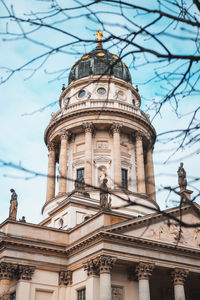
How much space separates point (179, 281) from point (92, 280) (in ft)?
20.0

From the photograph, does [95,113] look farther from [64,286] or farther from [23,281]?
[23,281]

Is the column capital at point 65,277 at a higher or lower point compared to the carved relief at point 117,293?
higher

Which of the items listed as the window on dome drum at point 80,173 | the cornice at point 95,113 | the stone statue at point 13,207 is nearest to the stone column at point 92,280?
the stone statue at point 13,207

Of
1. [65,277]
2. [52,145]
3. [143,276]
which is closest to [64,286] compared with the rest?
[65,277]

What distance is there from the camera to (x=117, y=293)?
86.2 ft

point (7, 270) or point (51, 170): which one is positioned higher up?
point (51, 170)

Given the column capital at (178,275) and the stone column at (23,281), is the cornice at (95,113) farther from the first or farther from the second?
the stone column at (23,281)

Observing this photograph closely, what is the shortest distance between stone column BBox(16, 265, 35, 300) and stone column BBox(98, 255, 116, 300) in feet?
17.9

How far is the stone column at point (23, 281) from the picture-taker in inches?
1024

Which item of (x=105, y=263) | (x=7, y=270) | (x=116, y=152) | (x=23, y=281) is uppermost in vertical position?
(x=116, y=152)

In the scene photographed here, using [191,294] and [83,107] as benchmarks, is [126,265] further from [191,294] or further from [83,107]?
[83,107]

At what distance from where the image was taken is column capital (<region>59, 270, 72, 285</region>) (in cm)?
2788

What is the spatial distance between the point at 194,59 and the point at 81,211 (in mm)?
28226

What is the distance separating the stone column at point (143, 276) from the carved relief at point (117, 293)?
6.44 ft
